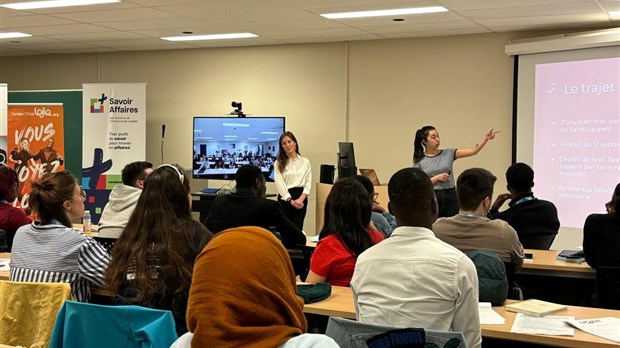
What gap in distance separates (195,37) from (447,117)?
3.27m

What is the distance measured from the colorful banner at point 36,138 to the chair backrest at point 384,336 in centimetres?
862

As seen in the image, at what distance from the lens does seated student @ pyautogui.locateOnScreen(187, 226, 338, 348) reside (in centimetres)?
158

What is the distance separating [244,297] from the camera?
158cm

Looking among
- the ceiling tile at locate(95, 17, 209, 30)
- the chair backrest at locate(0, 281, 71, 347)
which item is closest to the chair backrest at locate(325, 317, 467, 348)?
the chair backrest at locate(0, 281, 71, 347)

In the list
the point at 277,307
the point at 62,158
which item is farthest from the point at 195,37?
the point at 277,307

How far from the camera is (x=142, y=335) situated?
252cm

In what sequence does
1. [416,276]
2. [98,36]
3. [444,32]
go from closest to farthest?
1. [416,276]
2. [444,32]
3. [98,36]

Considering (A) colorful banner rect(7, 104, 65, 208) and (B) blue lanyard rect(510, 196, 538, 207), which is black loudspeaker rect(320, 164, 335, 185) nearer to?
(A) colorful banner rect(7, 104, 65, 208)

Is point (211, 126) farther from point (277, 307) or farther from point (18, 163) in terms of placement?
point (277, 307)

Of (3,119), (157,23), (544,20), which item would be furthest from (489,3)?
(3,119)

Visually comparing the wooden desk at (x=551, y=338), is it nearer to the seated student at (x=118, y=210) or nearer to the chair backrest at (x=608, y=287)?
the chair backrest at (x=608, y=287)

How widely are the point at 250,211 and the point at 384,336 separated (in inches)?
120

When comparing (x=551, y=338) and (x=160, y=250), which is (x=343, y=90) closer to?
(x=160, y=250)

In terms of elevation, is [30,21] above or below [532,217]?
above
